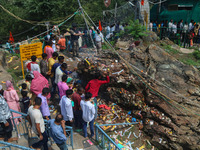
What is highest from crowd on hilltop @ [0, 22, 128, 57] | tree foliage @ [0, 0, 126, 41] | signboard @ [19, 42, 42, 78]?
tree foliage @ [0, 0, 126, 41]

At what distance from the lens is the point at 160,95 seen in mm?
7285

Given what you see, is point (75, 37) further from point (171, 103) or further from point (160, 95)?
point (171, 103)

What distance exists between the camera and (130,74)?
803 cm

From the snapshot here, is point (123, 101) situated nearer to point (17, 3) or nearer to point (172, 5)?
point (172, 5)

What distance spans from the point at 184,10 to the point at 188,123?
13.0m

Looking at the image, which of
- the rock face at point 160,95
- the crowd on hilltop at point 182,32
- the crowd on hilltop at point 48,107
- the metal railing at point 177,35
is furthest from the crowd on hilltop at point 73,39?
the crowd on hilltop at point 182,32

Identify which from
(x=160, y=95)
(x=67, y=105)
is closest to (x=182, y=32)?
(x=160, y=95)

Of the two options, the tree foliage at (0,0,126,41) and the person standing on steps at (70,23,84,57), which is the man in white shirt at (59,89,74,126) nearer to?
the person standing on steps at (70,23,84,57)

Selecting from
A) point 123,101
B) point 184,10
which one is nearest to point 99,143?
point 123,101

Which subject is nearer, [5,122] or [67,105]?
[5,122]

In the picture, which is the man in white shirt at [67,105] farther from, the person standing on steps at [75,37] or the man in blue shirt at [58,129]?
the person standing on steps at [75,37]

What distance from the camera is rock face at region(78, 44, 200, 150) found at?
21.5 feet

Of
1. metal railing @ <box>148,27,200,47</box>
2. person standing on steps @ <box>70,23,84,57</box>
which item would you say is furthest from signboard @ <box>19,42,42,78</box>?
metal railing @ <box>148,27,200,47</box>

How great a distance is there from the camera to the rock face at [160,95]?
258 inches
